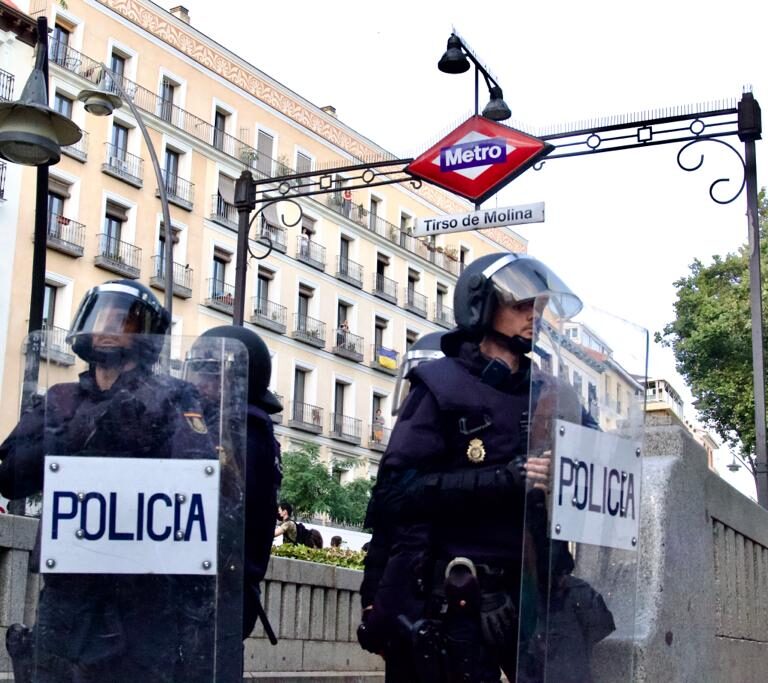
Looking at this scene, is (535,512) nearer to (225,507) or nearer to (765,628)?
(225,507)

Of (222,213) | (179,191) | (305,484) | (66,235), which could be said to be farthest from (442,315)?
(66,235)

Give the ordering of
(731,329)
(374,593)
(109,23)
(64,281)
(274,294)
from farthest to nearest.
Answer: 1. (274,294)
2. (109,23)
3. (64,281)
4. (731,329)
5. (374,593)

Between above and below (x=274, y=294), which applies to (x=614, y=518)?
below

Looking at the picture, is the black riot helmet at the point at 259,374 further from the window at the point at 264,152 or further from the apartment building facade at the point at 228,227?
the window at the point at 264,152

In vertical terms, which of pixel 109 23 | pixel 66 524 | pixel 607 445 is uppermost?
pixel 109 23

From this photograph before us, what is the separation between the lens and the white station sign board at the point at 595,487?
3314 mm

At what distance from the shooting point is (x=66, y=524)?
9.90ft

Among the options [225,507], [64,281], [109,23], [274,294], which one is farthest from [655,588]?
[274,294]

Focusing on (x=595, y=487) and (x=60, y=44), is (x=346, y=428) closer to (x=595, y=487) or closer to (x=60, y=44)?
(x=60, y=44)

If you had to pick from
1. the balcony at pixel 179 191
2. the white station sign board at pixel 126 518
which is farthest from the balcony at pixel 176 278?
the white station sign board at pixel 126 518

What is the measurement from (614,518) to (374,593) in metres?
0.86

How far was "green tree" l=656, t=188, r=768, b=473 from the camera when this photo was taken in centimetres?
3272

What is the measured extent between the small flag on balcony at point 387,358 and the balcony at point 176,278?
11380 mm

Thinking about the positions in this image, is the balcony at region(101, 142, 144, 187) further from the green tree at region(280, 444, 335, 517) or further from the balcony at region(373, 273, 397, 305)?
the balcony at region(373, 273, 397, 305)
